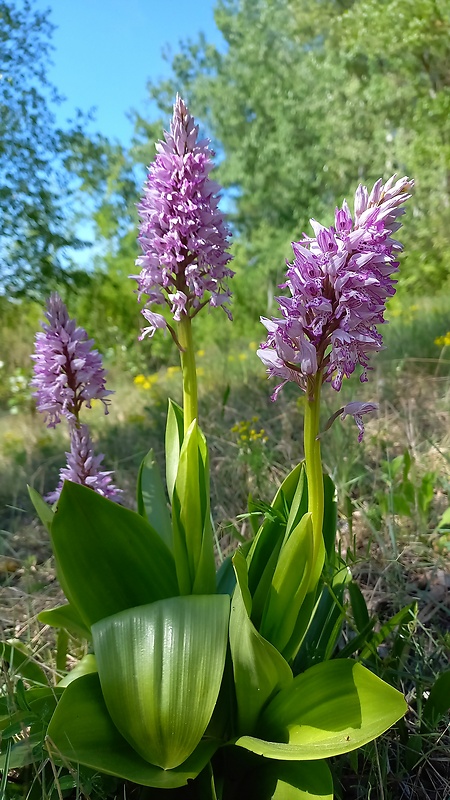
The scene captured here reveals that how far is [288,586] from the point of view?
125 cm

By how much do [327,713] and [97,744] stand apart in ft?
1.59

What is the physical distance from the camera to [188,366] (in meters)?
1.59

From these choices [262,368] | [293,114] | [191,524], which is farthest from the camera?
[293,114]

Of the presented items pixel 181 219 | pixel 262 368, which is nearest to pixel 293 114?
pixel 262 368

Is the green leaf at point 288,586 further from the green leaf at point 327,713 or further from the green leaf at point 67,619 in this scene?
the green leaf at point 67,619

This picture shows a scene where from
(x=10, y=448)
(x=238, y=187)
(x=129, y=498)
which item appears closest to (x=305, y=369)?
(x=129, y=498)

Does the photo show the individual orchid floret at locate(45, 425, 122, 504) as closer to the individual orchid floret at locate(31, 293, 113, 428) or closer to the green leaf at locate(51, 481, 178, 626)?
the individual orchid floret at locate(31, 293, 113, 428)

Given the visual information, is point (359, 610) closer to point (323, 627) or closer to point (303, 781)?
point (323, 627)

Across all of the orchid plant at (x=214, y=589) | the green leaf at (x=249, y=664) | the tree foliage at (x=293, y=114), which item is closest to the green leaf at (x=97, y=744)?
the orchid plant at (x=214, y=589)

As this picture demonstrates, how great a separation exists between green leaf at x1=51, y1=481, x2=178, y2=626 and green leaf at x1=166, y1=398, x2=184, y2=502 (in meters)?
0.29

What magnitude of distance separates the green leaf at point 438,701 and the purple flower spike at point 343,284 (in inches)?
34.0

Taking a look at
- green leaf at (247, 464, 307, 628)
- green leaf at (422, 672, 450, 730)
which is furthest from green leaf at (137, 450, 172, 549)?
green leaf at (422, 672, 450, 730)

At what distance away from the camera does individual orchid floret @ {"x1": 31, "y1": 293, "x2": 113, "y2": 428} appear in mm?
1678

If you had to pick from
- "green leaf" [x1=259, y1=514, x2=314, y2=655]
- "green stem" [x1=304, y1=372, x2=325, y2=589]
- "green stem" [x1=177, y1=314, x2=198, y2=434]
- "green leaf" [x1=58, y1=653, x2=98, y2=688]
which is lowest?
"green leaf" [x1=58, y1=653, x2=98, y2=688]
